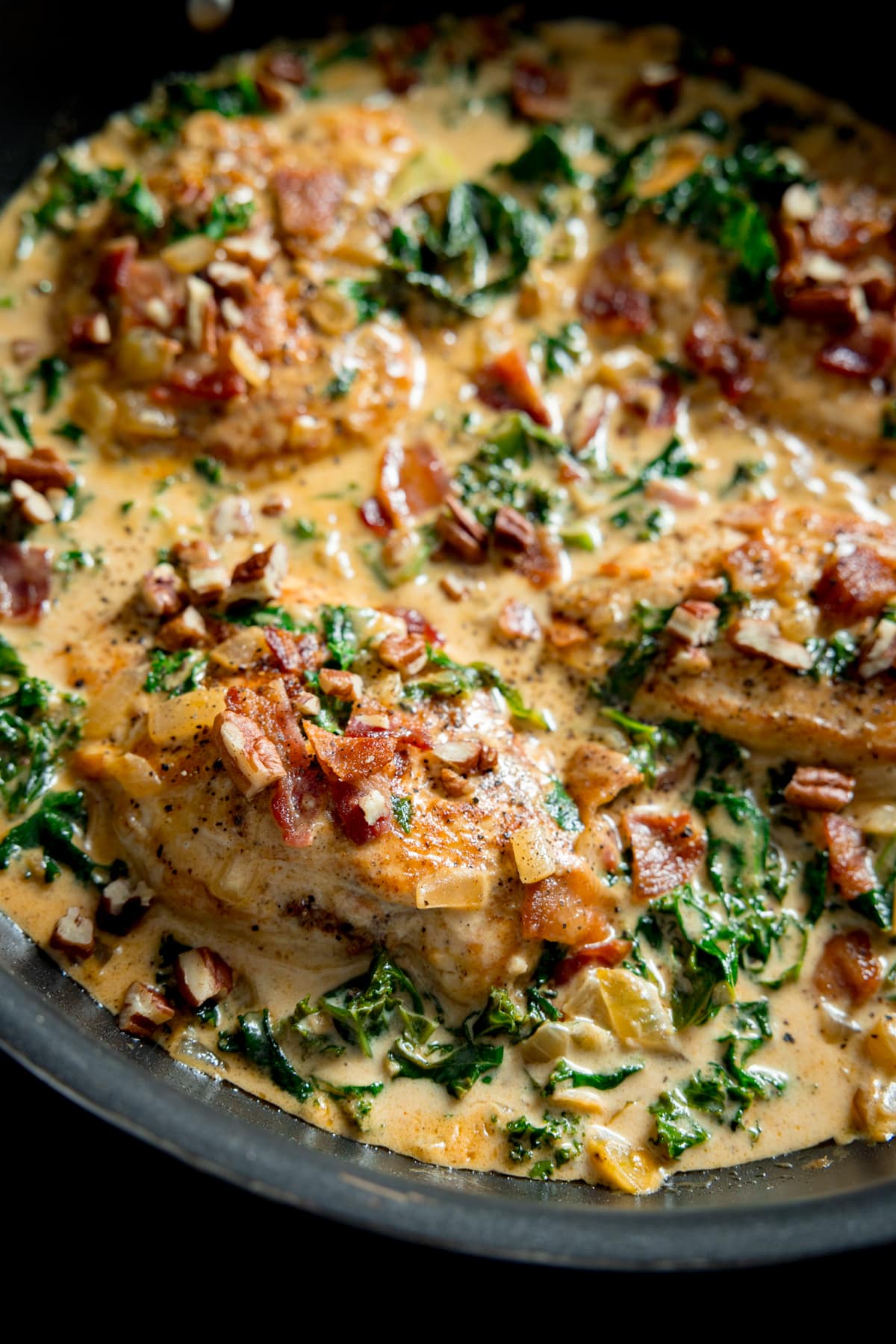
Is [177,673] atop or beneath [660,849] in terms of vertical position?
atop

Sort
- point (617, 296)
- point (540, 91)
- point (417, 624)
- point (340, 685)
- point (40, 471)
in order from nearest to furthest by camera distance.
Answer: point (340, 685) → point (417, 624) → point (40, 471) → point (617, 296) → point (540, 91)

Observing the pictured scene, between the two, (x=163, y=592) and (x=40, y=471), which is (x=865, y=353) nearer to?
(x=163, y=592)

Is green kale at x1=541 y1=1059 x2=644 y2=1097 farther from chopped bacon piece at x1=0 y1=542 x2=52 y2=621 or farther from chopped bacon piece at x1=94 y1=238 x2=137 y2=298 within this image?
chopped bacon piece at x1=94 y1=238 x2=137 y2=298

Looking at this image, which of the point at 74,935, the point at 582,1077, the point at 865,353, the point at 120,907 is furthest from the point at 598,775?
the point at 865,353

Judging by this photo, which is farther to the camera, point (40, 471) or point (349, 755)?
point (40, 471)

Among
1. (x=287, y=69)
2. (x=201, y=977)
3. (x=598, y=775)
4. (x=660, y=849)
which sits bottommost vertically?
(x=201, y=977)

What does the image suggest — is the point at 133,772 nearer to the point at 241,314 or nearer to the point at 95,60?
the point at 241,314
